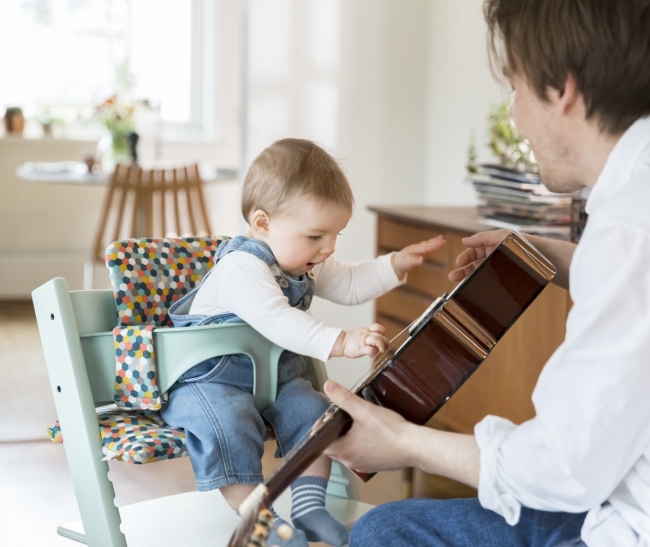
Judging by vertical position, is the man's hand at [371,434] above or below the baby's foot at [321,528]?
above

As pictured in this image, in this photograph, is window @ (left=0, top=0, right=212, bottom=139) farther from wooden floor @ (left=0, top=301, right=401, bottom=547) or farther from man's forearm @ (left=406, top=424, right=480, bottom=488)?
man's forearm @ (left=406, top=424, right=480, bottom=488)

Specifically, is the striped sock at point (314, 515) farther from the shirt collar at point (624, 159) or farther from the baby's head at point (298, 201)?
the shirt collar at point (624, 159)

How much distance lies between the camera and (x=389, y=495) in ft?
8.50

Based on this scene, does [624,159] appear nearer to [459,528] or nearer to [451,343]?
[451,343]

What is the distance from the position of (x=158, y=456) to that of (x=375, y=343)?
374mm

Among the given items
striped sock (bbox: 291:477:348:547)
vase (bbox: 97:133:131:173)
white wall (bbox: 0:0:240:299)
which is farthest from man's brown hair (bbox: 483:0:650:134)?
white wall (bbox: 0:0:240:299)

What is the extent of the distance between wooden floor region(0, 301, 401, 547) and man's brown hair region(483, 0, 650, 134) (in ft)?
5.53

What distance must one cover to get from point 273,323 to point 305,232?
160 mm

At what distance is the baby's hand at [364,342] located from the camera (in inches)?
50.1

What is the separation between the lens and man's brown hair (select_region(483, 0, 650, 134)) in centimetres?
98

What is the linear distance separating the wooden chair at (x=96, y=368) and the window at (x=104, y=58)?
13.9ft

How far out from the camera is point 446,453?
1004mm

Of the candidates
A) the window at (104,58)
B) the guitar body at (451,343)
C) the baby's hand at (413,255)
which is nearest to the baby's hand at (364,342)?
the guitar body at (451,343)

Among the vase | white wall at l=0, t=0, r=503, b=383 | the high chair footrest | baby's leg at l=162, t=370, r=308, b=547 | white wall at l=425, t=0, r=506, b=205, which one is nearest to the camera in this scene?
baby's leg at l=162, t=370, r=308, b=547
